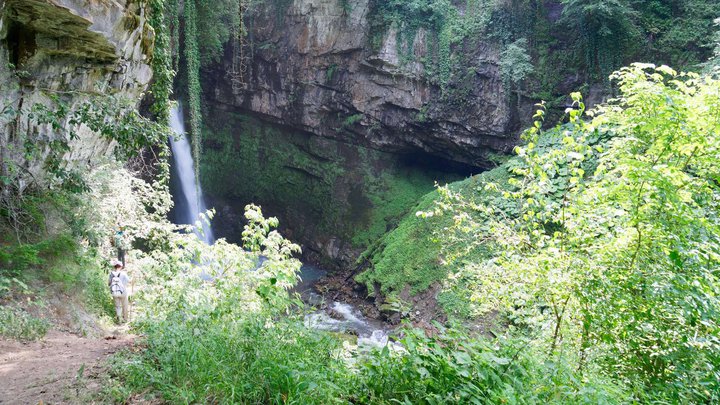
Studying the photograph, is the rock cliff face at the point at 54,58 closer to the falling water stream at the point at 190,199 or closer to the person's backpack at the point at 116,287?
the person's backpack at the point at 116,287

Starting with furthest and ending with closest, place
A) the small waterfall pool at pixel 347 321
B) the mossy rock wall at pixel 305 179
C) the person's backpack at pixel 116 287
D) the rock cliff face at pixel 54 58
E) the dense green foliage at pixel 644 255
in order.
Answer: the mossy rock wall at pixel 305 179 < the small waterfall pool at pixel 347 321 < the person's backpack at pixel 116 287 < the rock cliff face at pixel 54 58 < the dense green foliage at pixel 644 255

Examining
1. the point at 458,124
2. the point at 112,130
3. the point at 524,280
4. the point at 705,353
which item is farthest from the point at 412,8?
the point at 705,353

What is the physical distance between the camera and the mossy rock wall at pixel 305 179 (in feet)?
58.6

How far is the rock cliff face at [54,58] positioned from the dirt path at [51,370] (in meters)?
2.15

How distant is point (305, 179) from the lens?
18.7m

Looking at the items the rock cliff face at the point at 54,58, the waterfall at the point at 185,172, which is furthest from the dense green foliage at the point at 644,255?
the waterfall at the point at 185,172

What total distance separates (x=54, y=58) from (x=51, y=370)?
15.2 feet

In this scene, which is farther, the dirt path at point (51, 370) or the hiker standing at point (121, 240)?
the hiker standing at point (121, 240)

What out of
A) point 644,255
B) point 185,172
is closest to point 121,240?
point 644,255

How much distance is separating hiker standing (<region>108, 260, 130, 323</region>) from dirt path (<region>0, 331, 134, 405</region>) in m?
2.20

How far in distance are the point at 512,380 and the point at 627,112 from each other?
236 centimetres

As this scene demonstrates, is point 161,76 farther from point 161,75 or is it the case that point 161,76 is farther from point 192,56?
point 192,56

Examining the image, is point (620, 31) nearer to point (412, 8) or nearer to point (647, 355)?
point (412, 8)

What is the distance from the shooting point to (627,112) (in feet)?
11.6
